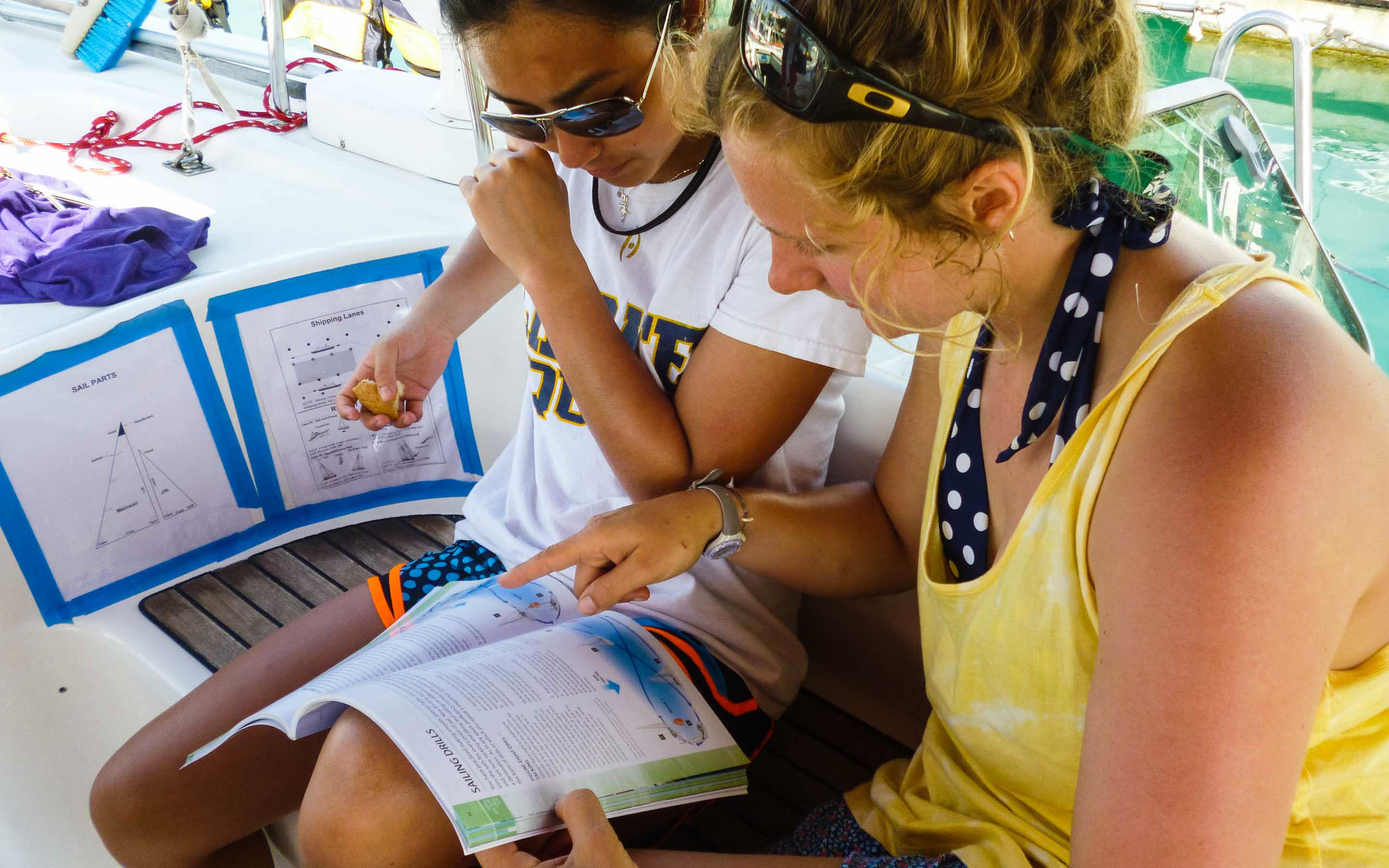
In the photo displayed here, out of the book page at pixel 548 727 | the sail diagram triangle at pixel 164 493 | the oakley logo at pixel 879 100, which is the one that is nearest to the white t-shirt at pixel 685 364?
the book page at pixel 548 727

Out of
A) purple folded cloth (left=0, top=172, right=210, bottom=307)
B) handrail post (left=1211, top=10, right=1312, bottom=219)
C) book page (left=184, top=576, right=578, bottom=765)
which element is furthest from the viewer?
handrail post (left=1211, top=10, right=1312, bottom=219)

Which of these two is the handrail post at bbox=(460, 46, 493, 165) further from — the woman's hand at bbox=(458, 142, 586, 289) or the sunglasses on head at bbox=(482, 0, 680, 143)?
the sunglasses on head at bbox=(482, 0, 680, 143)

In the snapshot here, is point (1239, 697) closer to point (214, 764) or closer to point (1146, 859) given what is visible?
point (1146, 859)

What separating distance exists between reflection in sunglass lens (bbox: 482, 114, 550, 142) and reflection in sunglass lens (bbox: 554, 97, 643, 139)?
4cm

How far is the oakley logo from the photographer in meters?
0.65

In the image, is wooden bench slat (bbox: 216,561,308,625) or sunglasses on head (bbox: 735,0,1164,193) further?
wooden bench slat (bbox: 216,561,308,625)

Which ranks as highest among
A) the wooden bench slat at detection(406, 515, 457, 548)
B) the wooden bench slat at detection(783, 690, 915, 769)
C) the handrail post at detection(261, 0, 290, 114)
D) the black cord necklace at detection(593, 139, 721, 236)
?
the handrail post at detection(261, 0, 290, 114)

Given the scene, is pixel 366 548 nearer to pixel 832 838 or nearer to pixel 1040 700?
pixel 832 838

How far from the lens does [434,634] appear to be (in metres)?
1.10

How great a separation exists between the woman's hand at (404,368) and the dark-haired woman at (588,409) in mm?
164

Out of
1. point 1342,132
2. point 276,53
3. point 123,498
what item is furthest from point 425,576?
point 1342,132

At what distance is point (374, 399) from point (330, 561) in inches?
20.9

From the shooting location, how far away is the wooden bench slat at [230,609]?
5.29 feet

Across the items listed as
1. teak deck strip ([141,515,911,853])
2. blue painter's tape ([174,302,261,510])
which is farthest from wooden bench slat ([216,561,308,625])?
blue painter's tape ([174,302,261,510])
